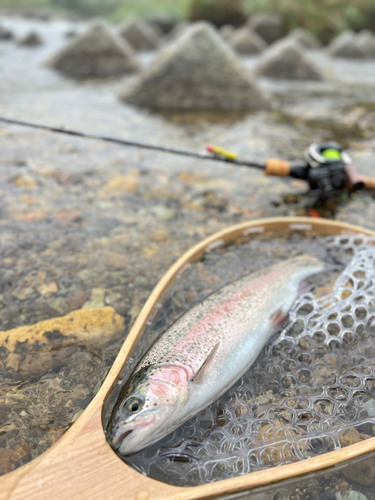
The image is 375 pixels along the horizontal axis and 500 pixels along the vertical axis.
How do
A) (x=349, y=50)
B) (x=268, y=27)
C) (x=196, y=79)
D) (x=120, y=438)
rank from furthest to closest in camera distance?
1. (x=268, y=27)
2. (x=349, y=50)
3. (x=196, y=79)
4. (x=120, y=438)

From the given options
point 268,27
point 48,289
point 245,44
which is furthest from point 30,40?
point 48,289

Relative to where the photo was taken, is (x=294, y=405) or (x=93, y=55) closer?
(x=294, y=405)

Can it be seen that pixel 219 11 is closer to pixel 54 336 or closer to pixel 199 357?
pixel 54 336

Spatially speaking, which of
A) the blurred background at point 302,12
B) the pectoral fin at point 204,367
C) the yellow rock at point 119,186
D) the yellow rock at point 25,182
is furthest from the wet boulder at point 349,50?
the pectoral fin at point 204,367

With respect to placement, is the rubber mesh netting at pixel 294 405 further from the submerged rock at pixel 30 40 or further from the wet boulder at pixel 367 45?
the wet boulder at pixel 367 45

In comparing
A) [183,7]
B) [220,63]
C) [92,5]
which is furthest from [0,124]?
[92,5]

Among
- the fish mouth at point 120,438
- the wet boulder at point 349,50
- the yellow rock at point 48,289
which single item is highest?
the fish mouth at point 120,438

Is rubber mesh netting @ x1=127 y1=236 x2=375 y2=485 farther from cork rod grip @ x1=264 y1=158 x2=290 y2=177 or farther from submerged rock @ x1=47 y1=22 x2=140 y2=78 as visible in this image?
submerged rock @ x1=47 y1=22 x2=140 y2=78
